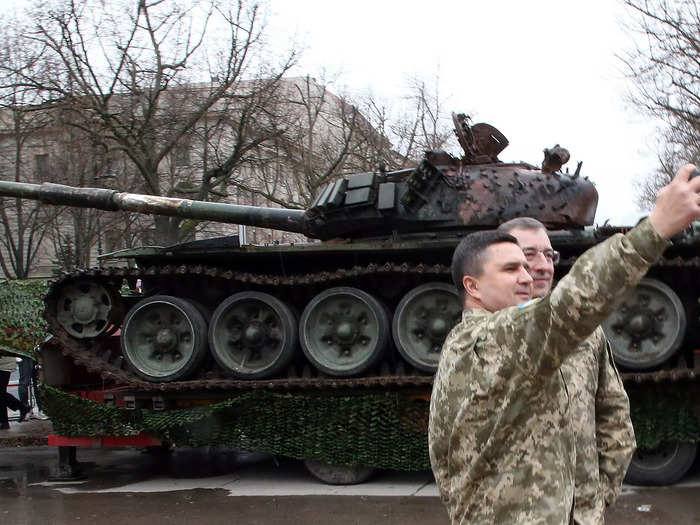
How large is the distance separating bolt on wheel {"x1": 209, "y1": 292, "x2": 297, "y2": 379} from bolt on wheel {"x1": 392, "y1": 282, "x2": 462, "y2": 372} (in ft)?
3.67

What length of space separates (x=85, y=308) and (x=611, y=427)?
7114mm

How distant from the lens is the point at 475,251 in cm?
246

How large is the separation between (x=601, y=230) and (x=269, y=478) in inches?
160

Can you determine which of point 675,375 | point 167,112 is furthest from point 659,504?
point 167,112

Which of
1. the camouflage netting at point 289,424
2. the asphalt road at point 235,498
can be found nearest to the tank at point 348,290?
the camouflage netting at point 289,424

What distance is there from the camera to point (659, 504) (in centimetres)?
674

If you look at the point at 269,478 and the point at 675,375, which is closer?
the point at 675,375

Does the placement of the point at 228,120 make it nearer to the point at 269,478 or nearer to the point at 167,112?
the point at 167,112

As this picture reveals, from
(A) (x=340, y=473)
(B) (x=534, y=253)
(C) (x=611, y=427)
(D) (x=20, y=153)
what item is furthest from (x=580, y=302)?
(D) (x=20, y=153)

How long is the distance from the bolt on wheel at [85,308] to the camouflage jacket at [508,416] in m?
6.97

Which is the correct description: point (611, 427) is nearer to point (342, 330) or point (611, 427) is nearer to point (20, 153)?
point (342, 330)

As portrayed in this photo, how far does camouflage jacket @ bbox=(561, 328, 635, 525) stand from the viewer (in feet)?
8.11

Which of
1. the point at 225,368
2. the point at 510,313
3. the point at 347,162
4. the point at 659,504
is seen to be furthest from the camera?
the point at 347,162

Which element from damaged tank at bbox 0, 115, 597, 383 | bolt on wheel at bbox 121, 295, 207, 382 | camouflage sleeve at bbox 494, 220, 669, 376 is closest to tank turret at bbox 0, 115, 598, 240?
damaged tank at bbox 0, 115, 597, 383
